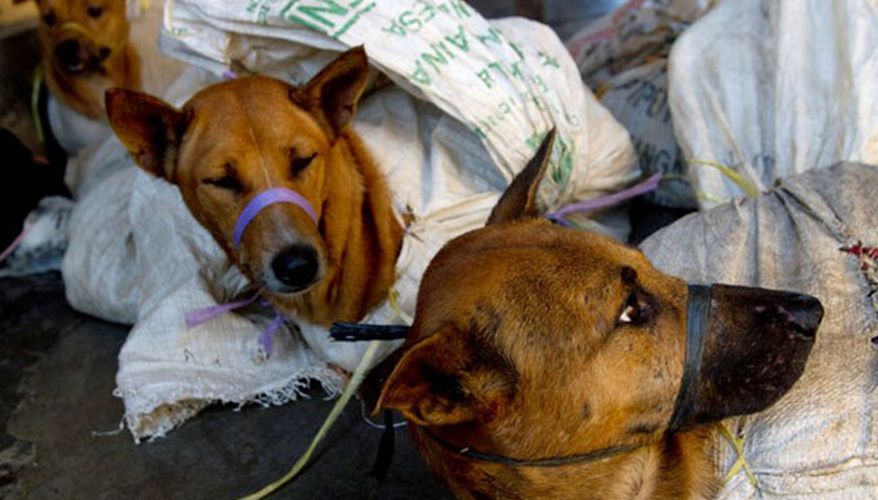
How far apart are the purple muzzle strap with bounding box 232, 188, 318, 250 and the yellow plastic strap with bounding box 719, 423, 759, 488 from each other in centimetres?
152

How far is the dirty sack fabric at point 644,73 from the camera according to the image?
3.88 meters

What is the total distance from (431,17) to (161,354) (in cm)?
156

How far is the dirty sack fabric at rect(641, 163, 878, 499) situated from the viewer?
1810mm

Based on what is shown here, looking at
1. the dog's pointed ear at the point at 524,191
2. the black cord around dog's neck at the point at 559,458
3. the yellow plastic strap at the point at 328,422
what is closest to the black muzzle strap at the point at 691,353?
the black cord around dog's neck at the point at 559,458

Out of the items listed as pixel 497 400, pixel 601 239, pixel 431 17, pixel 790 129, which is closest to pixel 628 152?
pixel 790 129

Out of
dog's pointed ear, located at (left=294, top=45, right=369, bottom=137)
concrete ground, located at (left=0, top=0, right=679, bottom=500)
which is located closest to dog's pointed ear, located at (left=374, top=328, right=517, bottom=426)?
concrete ground, located at (left=0, top=0, right=679, bottom=500)

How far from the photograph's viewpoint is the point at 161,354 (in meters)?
3.17

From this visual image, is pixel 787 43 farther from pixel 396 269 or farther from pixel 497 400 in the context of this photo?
pixel 497 400

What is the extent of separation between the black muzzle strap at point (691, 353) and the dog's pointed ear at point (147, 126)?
1.82m

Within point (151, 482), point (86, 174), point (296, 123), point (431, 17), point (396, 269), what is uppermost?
point (431, 17)

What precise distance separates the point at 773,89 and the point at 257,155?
190cm

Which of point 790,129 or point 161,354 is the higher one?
point 790,129

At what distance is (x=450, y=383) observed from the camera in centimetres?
180

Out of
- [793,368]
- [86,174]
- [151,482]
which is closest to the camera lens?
[793,368]
